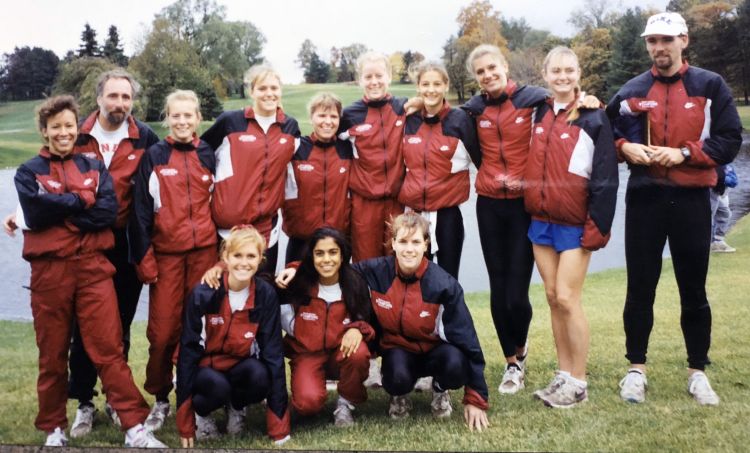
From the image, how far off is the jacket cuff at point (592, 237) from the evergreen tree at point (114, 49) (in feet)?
6.88

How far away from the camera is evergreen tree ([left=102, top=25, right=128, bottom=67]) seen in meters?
2.84

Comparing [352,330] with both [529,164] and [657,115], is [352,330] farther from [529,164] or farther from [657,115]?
[657,115]

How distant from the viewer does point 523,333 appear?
336 centimetres

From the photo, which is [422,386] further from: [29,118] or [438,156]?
[29,118]

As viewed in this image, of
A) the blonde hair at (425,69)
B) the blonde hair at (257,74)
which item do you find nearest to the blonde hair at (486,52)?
the blonde hair at (425,69)

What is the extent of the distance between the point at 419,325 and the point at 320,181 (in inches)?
35.0

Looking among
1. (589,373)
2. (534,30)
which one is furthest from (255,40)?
(589,373)

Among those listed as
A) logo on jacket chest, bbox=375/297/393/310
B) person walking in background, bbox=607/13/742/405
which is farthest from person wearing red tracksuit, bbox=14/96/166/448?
person walking in background, bbox=607/13/742/405

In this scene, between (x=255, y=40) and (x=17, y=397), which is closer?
(x=255, y=40)

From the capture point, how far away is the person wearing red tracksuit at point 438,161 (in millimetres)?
3211

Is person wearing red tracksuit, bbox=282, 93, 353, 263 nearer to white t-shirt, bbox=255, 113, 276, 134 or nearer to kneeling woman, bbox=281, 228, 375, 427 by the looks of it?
white t-shirt, bbox=255, 113, 276, 134

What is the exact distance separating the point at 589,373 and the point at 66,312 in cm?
249

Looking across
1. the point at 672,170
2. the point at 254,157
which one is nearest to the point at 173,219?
the point at 254,157

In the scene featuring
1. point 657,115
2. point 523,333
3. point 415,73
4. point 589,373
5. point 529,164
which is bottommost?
point 589,373
